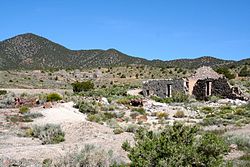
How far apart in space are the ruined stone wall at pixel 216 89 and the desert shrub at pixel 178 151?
29.7 metres

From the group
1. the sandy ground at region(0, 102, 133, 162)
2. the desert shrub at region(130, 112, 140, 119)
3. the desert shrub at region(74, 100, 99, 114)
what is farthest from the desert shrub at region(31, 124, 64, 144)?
the desert shrub at region(74, 100, 99, 114)

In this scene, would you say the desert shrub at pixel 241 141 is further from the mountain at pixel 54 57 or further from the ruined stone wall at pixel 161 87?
the mountain at pixel 54 57

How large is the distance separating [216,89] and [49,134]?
87.5 feet

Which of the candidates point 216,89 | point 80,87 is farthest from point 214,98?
point 80,87

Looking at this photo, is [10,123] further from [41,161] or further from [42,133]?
[41,161]

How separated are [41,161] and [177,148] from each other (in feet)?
16.0

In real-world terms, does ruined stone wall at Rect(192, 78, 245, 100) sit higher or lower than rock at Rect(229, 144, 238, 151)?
higher

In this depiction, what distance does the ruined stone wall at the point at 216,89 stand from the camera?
1614 inches

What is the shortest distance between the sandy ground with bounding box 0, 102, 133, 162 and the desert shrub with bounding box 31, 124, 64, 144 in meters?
0.29

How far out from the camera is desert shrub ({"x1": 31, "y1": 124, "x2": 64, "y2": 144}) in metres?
17.8

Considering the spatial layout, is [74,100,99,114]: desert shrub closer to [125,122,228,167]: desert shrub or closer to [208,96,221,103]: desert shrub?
[208,96,221,103]: desert shrub

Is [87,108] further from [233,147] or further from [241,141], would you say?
[233,147]

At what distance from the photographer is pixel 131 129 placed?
21.0 metres

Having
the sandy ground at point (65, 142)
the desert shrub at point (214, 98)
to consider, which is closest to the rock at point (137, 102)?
the desert shrub at point (214, 98)
